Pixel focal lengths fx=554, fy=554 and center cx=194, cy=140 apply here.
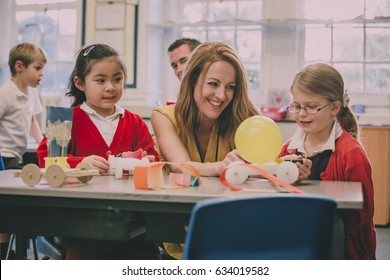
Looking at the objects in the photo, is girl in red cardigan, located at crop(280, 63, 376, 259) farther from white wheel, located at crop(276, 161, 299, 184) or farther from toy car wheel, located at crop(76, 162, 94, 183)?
toy car wheel, located at crop(76, 162, 94, 183)

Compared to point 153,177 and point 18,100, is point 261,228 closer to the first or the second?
point 153,177

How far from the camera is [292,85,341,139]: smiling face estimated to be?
6.28ft

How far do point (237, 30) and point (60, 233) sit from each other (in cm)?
386

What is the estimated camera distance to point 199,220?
3.26 feet

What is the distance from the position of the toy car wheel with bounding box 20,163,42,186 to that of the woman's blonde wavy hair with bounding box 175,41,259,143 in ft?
2.26

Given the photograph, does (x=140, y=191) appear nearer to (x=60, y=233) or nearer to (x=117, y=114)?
(x=60, y=233)

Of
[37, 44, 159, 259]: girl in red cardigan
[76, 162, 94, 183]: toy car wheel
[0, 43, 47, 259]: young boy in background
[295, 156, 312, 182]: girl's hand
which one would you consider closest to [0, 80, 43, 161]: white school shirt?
[0, 43, 47, 259]: young boy in background

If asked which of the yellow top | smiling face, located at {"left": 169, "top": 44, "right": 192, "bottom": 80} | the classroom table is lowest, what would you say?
the classroom table

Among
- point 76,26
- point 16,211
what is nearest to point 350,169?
point 16,211

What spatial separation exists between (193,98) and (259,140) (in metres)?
0.52

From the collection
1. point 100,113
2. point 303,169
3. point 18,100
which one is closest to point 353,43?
point 18,100

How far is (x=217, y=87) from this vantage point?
1980mm
